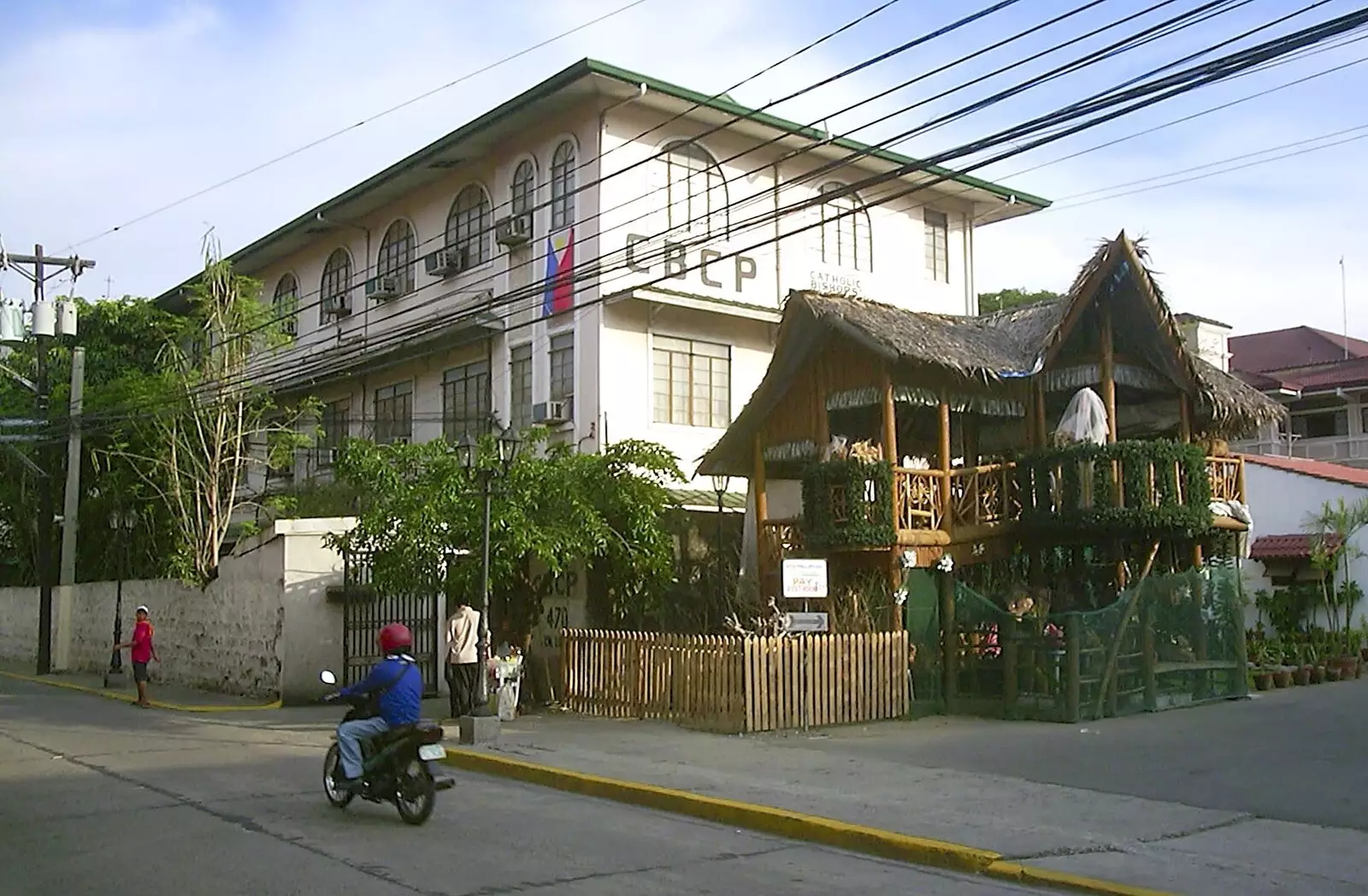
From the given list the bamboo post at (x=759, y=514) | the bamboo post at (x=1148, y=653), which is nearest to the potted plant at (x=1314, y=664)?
the bamboo post at (x=1148, y=653)

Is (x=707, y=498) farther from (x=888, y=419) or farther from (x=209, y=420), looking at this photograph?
(x=209, y=420)

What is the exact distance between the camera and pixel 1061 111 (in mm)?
11828

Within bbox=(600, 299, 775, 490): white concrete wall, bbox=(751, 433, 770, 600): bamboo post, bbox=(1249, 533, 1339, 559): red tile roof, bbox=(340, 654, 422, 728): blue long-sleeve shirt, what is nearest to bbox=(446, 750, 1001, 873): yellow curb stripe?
bbox=(340, 654, 422, 728): blue long-sleeve shirt

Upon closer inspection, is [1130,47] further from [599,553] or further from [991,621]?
[599,553]

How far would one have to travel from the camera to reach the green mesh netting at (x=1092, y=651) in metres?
16.8

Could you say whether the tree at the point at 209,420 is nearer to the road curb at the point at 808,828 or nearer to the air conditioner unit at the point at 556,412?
the air conditioner unit at the point at 556,412

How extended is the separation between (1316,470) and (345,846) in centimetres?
2680

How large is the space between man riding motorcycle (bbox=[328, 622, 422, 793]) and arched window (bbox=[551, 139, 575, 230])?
14.6m

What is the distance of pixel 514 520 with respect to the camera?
1761 cm

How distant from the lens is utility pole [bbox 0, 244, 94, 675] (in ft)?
95.4

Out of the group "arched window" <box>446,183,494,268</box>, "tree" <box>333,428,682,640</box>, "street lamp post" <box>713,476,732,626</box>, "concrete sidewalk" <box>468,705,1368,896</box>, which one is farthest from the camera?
"arched window" <box>446,183,494,268</box>

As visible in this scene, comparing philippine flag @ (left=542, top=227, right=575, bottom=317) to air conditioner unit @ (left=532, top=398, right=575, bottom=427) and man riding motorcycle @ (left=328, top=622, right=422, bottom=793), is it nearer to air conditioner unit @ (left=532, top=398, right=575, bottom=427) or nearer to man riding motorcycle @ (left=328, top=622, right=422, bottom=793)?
air conditioner unit @ (left=532, top=398, right=575, bottom=427)

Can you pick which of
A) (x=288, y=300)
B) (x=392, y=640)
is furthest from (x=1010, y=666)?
(x=288, y=300)

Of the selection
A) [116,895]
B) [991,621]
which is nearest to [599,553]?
[991,621]
